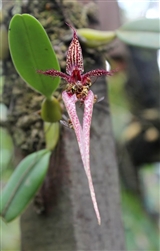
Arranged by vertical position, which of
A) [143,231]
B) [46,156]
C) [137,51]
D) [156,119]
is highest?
[46,156]

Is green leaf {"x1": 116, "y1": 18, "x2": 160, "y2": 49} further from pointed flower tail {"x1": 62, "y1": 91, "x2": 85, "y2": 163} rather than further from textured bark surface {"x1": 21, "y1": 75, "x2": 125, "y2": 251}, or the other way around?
pointed flower tail {"x1": 62, "y1": 91, "x2": 85, "y2": 163}

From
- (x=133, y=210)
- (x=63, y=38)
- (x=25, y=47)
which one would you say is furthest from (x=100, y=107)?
(x=133, y=210)

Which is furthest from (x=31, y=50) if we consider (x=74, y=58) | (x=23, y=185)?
(x=23, y=185)

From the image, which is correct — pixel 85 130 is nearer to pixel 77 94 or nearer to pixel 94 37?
pixel 77 94

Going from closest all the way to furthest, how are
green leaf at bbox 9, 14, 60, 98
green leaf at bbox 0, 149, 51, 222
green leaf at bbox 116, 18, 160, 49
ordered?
green leaf at bbox 9, 14, 60, 98 → green leaf at bbox 0, 149, 51, 222 → green leaf at bbox 116, 18, 160, 49

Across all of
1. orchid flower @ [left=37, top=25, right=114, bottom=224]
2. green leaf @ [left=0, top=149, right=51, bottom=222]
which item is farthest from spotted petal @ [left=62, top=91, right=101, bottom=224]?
green leaf @ [left=0, top=149, right=51, bottom=222]

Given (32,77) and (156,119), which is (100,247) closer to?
(32,77)
